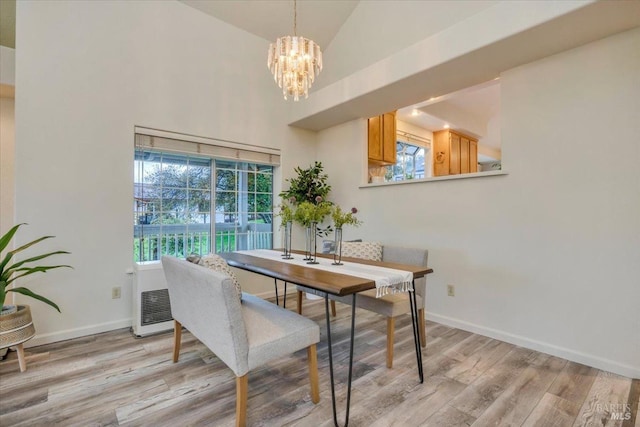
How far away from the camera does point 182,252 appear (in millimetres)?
3438

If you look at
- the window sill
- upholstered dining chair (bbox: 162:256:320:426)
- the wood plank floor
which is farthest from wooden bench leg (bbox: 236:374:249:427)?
the window sill

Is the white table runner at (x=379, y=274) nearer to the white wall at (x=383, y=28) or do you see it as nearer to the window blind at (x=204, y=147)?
the window blind at (x=204, y=147)

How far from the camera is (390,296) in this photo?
2.26 meters

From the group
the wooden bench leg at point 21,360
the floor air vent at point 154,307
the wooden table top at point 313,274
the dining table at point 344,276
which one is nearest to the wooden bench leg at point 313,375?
the dining table at point 344,276

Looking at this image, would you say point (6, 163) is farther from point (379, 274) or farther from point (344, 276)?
point (379, 274)

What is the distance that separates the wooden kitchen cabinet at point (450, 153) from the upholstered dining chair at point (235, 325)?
15.4 ft

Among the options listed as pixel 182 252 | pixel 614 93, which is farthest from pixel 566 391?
pixel 182 252

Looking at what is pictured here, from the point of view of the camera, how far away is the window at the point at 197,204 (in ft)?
10.3

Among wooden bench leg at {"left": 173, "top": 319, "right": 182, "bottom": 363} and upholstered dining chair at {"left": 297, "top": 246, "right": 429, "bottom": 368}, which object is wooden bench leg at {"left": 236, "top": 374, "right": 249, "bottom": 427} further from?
upholstered dining chair at {"left": 297, "top": 246, "right": 429, "bottom": 368}

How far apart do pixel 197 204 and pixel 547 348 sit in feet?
11.9

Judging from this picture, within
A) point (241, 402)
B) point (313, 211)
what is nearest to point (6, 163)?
point (313, 211)

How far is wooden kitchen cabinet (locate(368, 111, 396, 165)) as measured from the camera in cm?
401

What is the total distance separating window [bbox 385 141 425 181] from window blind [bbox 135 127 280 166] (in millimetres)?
2092

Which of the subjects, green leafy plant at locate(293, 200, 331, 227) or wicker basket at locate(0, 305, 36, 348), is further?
green leafy plant at locate(293, 200, 331, 227)
